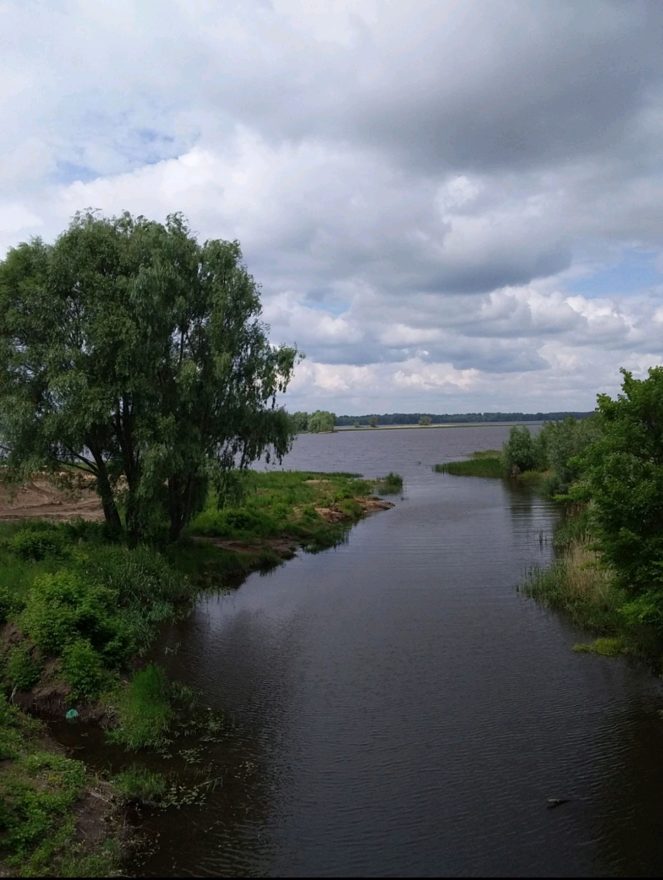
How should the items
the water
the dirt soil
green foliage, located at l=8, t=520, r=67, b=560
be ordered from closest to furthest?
1. the water
2. green foliage, located at l=8, t=520, r=67, b=560
3. the dirt soil

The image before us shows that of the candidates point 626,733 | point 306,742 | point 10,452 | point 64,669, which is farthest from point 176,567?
point 626,733

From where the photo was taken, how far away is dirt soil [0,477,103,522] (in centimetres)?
3158

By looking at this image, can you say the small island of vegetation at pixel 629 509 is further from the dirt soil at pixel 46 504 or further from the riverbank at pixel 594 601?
the dirt soil at pixel 46 504

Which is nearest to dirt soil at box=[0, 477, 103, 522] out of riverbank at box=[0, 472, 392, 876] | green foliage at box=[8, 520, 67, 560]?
riverbank at box=[0, 472, 392, 876]

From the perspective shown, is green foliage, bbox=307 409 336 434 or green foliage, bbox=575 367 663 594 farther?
green foliage, bbox=307 409 336 434

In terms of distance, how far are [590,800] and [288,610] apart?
44.4ft

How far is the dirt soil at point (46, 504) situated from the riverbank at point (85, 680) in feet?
3.78

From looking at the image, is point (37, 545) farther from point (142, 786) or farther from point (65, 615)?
point (142, 786)

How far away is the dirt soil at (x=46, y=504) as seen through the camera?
104ft

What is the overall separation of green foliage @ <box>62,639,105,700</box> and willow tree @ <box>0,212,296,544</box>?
30.9 ft

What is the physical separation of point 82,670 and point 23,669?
50.4 inches

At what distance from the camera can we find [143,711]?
46.8 ft

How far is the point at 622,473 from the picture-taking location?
16625 millimetres

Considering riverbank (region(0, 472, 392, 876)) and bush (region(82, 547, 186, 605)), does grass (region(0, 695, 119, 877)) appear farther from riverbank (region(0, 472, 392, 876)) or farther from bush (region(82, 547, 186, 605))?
bush (region(82, 547, 186, 605))
